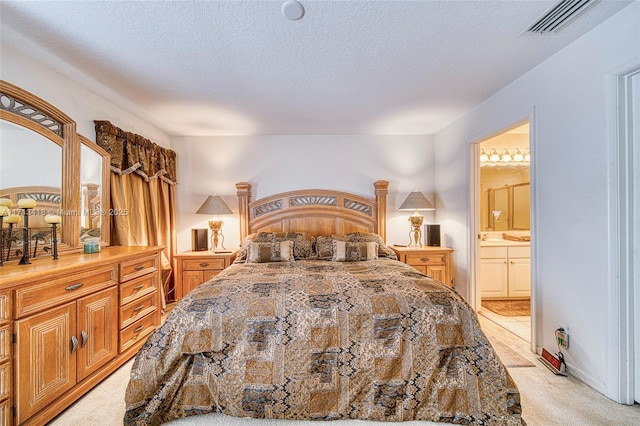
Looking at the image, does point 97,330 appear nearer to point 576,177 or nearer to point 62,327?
point 62,327

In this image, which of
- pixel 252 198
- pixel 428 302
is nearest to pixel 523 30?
pixel 428 302

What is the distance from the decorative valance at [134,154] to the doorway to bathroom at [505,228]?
4.14 metres

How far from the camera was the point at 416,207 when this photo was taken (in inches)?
154

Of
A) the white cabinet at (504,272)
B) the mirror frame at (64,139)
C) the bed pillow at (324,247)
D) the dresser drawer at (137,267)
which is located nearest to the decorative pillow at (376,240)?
the bed pillow at (324,247)

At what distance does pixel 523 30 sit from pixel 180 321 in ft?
9.96

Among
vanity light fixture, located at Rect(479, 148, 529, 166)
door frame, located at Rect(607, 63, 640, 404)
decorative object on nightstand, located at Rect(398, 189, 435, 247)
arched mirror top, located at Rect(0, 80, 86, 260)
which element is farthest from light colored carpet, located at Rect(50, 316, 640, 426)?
vanity light fixture, located at Rect(479, 148, 529, 166)

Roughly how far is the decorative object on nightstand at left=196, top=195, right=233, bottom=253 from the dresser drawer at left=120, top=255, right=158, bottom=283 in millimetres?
990

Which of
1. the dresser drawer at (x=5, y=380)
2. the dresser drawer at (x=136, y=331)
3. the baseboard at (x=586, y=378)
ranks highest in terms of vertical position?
the dresser drawer at (x=5, y=380)

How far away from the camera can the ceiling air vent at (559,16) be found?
5.54ft

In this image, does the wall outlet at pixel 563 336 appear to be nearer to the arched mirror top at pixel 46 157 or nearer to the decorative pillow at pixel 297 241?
the decorative pillow at pixel 297 241

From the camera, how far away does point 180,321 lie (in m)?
1.78

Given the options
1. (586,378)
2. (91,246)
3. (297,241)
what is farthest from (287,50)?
(586,378)

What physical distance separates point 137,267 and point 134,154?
1471 mm

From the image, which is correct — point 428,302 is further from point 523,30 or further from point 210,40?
point 210,40
